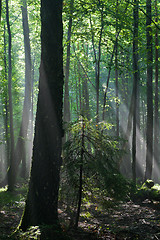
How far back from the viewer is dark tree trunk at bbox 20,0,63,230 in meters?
6.26

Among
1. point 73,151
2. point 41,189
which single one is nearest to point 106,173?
point 73,151

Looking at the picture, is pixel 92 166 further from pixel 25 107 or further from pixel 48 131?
pixel 25 107

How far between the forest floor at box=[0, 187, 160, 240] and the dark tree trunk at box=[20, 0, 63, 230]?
2.34 ft

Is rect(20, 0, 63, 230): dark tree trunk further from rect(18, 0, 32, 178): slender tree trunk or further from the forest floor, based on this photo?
rect(18, 0, 32, 178): slender tree trunk

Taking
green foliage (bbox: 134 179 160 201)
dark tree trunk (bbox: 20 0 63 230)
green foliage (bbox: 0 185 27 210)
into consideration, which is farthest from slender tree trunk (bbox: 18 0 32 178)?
dark tree trunk (bbox: 20 0 63 230)

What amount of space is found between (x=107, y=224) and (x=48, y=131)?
3.04 meters

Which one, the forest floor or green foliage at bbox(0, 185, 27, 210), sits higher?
the forest floor

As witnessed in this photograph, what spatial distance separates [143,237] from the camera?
6.04 metres

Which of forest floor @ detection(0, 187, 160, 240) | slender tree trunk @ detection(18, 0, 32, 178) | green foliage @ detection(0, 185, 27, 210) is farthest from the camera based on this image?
slender tree trunk @ detection(18, 0, 32, 178)

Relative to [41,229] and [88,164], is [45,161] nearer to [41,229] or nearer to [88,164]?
[88,164]

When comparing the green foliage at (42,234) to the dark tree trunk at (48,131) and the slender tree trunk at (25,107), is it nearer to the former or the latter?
the dark tree trunk at (48,131)

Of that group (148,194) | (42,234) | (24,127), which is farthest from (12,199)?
(42,234)

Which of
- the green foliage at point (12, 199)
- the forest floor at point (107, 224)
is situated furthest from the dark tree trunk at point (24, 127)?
the forest floor at point (107, 224)

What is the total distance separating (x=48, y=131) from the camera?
21.1 feet
